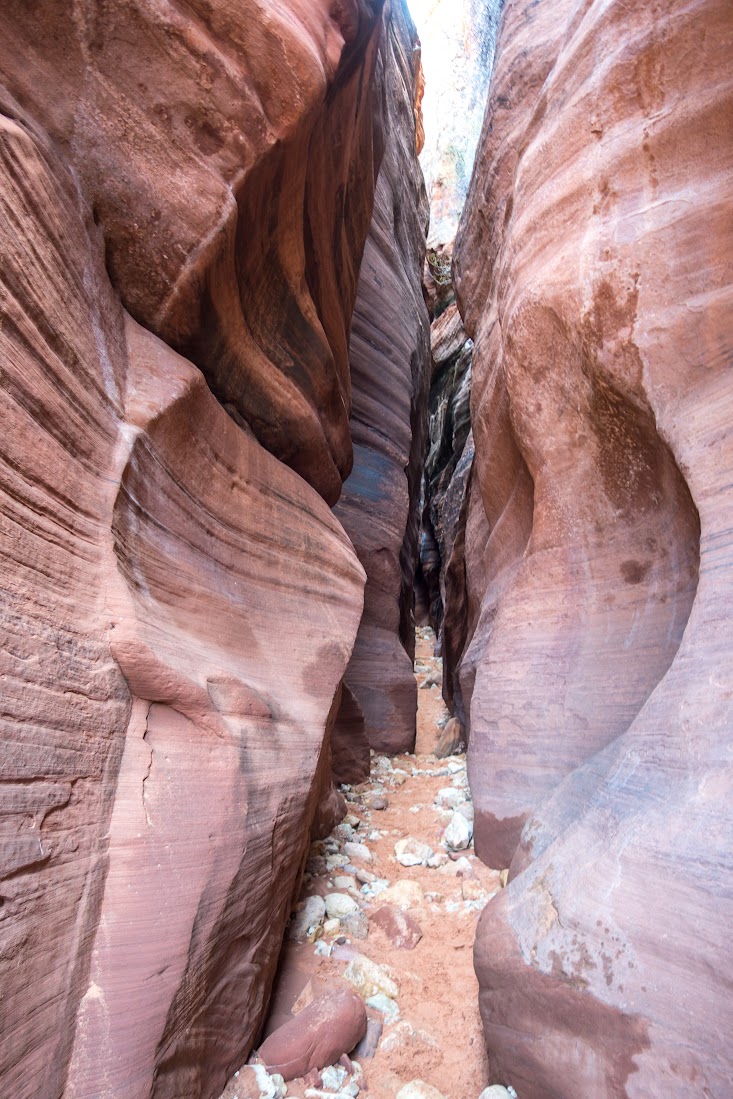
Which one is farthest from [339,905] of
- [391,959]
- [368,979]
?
[368,979]

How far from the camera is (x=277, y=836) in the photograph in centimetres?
273

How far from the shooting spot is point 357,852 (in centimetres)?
419

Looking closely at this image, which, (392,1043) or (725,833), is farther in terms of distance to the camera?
(392,1043)

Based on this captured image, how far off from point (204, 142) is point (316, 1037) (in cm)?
417

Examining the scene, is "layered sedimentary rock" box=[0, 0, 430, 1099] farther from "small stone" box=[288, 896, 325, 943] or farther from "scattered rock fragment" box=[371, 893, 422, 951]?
"scattered rock fragment" box=[371, 893, 422, 951]

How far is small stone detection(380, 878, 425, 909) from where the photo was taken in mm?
3537

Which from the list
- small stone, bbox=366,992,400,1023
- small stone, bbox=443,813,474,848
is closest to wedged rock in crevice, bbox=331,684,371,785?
small stone, bbox=443,813,474,848

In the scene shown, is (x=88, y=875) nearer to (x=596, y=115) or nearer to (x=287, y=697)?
(x=287, y=697)

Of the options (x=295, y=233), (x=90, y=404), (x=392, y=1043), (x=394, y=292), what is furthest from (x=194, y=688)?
(x=394, y=292)

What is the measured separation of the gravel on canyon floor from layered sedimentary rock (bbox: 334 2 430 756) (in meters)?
2.77

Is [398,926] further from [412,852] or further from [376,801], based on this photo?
[376,801]

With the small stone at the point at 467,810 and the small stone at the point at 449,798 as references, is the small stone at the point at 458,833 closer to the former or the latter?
the small stone at the point at 467,810

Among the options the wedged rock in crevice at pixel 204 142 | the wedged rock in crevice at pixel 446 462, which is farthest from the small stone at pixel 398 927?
the wedged rock in crevice at pixel 446 462

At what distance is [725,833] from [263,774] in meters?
1.78
